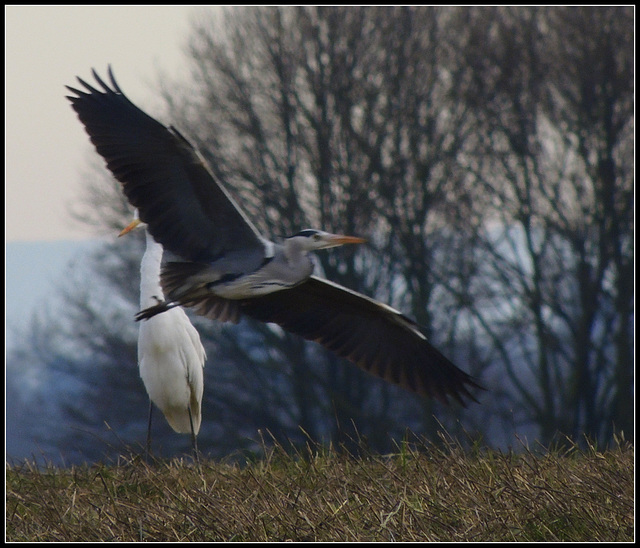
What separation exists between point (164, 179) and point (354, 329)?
1.62 m

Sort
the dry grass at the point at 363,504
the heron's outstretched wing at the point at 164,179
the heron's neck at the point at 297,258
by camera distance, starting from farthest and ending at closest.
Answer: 1. the heron's neck at the point at 297,258
2. the heron's outstretched wing at the point at 164,179
3. the dry grass at the point at 363,504

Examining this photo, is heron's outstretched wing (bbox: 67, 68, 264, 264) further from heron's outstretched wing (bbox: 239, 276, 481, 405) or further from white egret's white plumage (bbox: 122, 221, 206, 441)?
white egret's white plumage (bbox: 122, 221, 206, 441)

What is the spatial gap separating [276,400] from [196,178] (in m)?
12.6

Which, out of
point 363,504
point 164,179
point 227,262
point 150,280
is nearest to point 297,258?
point 227,262

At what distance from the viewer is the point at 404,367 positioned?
6.05m

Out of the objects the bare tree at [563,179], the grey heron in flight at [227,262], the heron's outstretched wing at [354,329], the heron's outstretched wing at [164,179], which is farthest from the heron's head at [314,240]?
the bare tree at [563,179]

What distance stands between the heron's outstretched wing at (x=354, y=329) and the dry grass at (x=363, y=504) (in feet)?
3.44

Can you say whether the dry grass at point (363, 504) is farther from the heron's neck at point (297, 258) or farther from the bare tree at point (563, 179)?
the bare tree at point (563, 179)

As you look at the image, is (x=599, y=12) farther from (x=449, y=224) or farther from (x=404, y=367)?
(x=404, y=367)

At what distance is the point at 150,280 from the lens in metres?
6.46

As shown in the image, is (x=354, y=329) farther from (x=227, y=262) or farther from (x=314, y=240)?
(x=227, y=262)

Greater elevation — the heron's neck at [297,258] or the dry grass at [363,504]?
the heron's neck at [297,258]

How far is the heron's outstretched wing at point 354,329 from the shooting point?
601 centimetres

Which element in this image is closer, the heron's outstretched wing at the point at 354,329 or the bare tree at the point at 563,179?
the heron's outstretched wing at the point at 354,329
